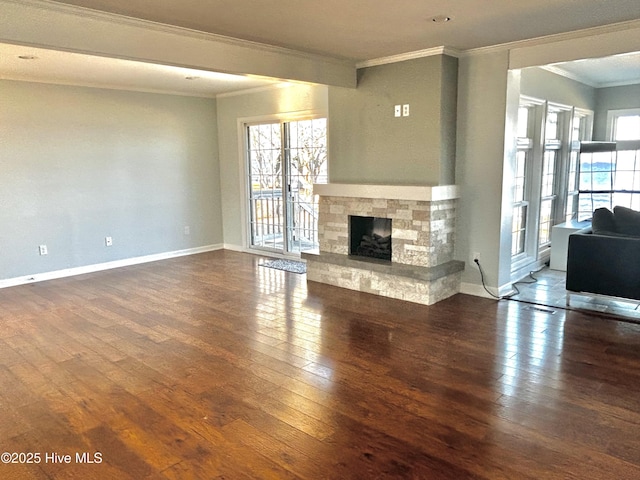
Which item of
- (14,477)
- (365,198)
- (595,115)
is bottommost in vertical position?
(14,477)

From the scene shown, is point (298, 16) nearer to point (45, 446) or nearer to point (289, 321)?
point (289, 321)

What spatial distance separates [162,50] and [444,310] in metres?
3.42

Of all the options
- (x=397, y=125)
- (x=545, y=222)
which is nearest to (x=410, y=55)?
(x=397, y=125)

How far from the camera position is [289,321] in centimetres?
429

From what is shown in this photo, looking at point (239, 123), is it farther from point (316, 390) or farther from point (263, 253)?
point (316, 390)

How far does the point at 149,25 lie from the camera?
11.9 feet

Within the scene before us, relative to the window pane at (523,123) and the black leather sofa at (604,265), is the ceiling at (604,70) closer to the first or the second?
the window pane at (523,123)

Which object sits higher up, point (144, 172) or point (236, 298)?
point (144, 172)

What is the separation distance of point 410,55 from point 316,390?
356cm

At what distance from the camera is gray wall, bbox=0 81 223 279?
574 cm

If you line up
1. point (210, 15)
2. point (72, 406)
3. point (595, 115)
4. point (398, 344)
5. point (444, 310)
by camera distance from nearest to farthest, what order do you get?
point (72, 406), point (210, 15), point (398, 344), point (444, 310), point (595, 115)

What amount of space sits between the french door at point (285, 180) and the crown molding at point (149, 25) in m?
1.77

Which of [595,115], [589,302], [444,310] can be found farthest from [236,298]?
[595,115]

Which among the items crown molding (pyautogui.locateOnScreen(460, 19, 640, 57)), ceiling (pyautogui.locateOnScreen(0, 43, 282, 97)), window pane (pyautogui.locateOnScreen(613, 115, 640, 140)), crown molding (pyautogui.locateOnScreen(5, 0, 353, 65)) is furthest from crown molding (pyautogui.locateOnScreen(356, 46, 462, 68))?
window pane (pyautogui.locateOnScreen(613, 115, 640, 140))
